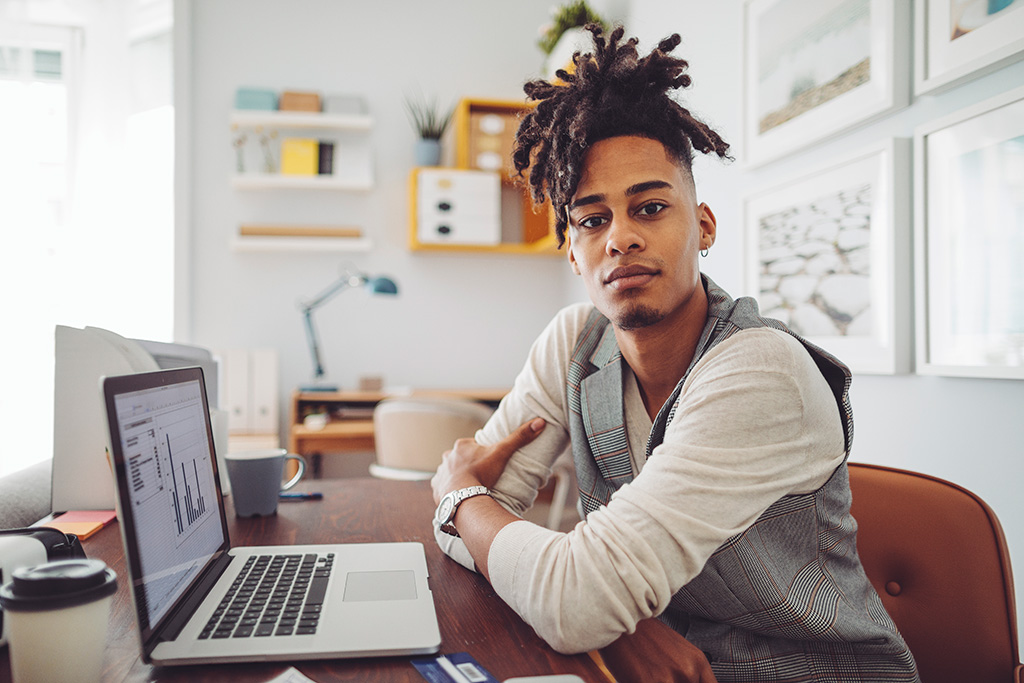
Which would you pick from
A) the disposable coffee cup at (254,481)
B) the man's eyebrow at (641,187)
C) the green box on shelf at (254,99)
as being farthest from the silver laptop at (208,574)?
the green box on shelf at (254,99)

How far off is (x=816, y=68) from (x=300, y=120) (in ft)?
8.26

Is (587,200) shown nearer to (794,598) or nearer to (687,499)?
(687,499)

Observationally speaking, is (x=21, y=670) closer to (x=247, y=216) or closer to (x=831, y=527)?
(x=831, y=527)

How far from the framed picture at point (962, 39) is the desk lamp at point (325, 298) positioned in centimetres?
232

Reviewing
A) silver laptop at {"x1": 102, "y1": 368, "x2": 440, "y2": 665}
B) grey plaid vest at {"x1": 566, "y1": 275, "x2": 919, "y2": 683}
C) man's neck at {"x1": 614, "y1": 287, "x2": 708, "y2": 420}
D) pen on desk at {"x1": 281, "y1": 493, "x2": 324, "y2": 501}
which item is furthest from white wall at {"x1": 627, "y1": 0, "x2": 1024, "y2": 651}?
pen on desk at {"x1": 281, "y1": 493, "x2": 324, "y2": 501}

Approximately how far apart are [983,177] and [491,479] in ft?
3.66

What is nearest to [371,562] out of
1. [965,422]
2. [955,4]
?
[965,422]

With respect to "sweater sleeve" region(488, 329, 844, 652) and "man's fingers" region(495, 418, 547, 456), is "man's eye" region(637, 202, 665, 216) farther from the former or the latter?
"man's fingers" region(495, 418, 547, 456)

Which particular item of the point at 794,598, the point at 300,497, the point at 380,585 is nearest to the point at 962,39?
the point at 794,598

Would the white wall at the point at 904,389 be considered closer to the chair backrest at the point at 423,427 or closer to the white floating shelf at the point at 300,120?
the chair backrest at the point at 423,427

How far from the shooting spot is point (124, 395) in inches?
24.6

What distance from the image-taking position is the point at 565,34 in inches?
123

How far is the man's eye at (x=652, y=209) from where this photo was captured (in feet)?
3.41

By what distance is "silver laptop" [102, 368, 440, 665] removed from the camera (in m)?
0.60
